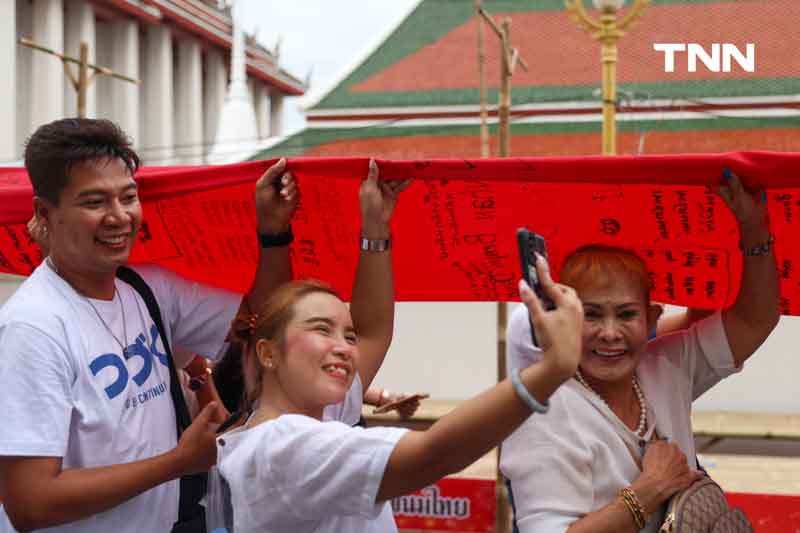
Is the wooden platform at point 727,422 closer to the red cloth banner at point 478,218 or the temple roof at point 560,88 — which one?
the temple roof at point 560,88

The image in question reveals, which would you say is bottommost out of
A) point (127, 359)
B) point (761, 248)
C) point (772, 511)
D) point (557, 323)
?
point (772, 511)

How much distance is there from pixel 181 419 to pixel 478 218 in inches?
36.0

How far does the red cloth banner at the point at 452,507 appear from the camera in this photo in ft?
19.3

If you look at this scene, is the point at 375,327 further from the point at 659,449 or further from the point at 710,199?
the point at 710,199

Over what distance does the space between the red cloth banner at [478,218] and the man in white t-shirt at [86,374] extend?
1.24ft

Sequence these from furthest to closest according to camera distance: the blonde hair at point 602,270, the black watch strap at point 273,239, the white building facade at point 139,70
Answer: the white building facade at point 139,70 < the black watch strap at point 273,239 < the blonde hair at point 602,270

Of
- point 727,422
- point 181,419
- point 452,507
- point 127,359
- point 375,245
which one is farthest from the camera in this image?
point 727,422

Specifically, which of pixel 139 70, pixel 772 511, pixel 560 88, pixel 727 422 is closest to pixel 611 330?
pixel 772 511

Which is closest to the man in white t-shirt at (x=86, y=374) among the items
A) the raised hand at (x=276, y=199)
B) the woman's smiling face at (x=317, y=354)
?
the woman's smiling face at (x=317, y=354)

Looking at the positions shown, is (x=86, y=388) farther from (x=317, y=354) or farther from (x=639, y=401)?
(x=639, y=401)

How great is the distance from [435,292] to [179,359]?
80 cm

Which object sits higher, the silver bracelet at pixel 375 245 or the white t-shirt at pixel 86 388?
the silver bracelet at pixel 375 245

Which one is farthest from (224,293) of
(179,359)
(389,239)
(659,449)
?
(659,449)

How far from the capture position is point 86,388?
2023 millimetres
